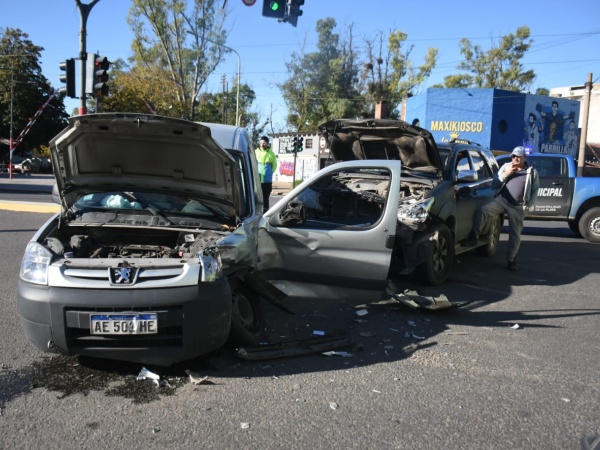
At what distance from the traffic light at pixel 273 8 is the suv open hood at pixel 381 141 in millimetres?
4887

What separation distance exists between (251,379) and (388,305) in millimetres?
2498

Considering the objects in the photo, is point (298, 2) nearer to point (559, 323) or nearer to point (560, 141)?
point (559, 323)

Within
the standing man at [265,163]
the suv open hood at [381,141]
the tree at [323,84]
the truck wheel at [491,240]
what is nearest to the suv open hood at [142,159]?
the suv open hood at [381,141]

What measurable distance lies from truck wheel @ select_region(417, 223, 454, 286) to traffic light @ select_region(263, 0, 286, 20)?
7238 millimetres

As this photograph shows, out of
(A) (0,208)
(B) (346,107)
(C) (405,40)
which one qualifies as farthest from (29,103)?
(A) (0,208)

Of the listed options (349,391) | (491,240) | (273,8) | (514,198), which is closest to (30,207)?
(273,8)

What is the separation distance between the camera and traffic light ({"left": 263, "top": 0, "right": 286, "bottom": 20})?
11398 mm

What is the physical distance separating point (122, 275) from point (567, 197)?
1108 centimetres

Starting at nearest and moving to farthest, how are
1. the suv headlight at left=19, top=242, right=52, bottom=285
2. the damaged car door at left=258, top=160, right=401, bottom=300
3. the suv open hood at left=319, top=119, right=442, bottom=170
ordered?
1. the suv headlight at left=19, top=242, right=52, bottom=285
2. the damaged car door at left=258, top=160, right=401, bottom=300
3. the suv open hood at left=319, top=119, right=442, bottom=170

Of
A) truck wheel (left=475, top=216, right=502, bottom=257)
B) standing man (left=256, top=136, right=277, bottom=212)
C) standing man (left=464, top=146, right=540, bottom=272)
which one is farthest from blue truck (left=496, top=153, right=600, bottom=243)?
standing man (left=256, top=136, right=277, bottom=212)

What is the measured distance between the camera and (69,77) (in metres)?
12.1

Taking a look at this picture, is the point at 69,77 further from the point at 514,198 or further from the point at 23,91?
the point at 23,91

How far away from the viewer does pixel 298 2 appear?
37.9 ft

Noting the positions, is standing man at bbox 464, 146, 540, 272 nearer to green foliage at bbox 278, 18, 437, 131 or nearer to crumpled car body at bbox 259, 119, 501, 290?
crumpled car body at bbox 259, 119, 501, 290
